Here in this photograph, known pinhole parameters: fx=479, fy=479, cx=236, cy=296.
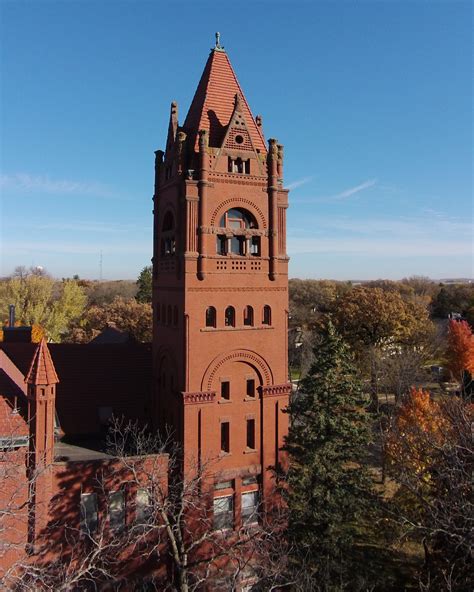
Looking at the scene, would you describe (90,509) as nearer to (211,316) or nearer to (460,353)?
(211,316)

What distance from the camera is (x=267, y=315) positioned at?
23.5 m

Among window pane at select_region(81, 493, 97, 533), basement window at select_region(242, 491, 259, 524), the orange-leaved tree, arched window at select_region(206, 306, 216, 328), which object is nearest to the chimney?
window pane at select_region(81, 493, 97, 533)

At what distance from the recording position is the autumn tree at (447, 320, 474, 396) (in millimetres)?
51906

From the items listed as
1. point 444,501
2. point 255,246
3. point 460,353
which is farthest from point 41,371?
point 460,353

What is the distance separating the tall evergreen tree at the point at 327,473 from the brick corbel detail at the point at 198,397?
12.5 ft

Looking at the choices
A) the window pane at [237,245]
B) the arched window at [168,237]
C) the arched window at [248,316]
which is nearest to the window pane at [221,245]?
the window pane at [237,245]

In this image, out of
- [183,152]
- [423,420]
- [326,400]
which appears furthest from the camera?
[423,420]

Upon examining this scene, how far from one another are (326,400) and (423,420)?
425 inches

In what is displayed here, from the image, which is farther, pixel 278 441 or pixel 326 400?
pixel 278 441

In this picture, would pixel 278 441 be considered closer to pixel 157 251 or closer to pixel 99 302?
pixel 157 251

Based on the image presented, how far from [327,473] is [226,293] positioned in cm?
897

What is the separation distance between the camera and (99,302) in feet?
347

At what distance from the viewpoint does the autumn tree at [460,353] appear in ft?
170

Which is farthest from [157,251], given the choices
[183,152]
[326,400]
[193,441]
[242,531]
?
[242,531]
